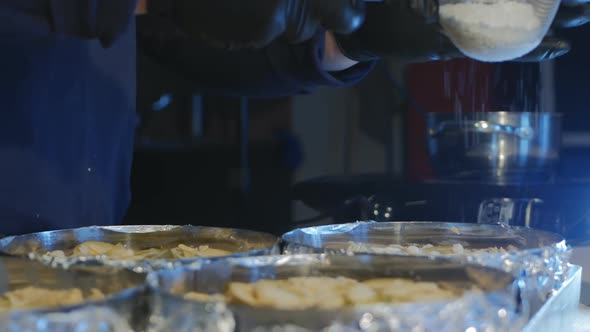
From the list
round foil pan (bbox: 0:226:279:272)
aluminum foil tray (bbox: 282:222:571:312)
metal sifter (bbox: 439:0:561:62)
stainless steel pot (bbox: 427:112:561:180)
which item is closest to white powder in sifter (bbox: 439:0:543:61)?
metal sifter (bbox: 439:0:561:62)

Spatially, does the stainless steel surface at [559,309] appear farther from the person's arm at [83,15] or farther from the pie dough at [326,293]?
the person's arm at [83,15]

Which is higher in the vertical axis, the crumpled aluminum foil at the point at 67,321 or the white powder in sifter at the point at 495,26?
the white powder in sifter at the point at 495,26

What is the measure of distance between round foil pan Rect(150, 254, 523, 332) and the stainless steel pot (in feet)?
2.96

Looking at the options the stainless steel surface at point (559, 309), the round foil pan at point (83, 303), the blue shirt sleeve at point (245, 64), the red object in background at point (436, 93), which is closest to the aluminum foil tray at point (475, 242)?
the stainless steel surface at point (559, 309)

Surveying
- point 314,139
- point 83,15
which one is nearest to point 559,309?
point 83,15

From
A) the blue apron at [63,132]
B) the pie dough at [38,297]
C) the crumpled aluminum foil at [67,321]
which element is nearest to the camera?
the crumpled aluminum foil at [67,321]

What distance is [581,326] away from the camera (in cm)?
104

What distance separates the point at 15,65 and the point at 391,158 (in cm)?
101

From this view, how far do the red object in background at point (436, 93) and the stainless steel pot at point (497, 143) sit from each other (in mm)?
52

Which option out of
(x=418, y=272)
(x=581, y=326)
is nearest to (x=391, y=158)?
(x=581, y=326)

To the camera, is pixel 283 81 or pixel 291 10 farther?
pixel 283 81

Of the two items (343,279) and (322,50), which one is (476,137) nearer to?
(322,50)

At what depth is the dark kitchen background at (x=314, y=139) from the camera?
1.76 metres

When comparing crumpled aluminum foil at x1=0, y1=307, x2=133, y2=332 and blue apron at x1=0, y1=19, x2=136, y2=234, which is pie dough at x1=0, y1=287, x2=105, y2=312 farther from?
blue apron at x1=0, y1=19, x2=136, y2=234
